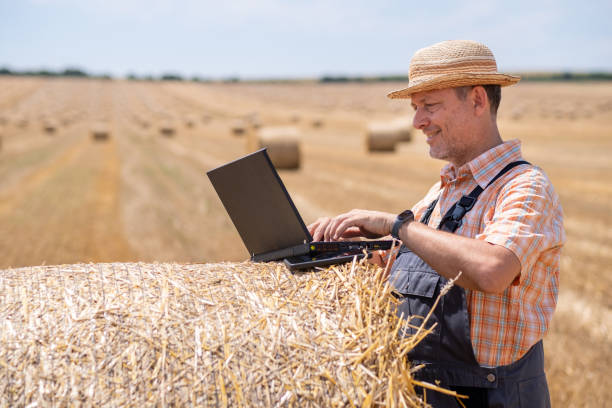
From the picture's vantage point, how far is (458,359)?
213 centimetres

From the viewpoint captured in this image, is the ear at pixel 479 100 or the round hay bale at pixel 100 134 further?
the round hay bale at pixel 100 134

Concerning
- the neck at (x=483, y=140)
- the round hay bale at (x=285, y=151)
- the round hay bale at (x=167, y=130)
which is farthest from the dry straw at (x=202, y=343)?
the round hay bale at (x=167, y=130)

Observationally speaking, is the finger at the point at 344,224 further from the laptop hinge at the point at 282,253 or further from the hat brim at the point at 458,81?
the hat brim at the point at 458,81

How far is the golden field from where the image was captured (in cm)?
564

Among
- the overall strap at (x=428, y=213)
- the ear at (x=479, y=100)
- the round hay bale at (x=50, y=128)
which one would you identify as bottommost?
the round hay bale at (x=50, y=128)

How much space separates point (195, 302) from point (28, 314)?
2.28ft

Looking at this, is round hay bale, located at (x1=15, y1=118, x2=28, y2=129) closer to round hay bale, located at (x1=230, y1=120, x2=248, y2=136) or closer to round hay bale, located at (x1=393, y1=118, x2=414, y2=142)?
round hay bale, located at (x1=230, y1=120, x2=248, y2=136)

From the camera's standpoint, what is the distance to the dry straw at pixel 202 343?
190 centimetres

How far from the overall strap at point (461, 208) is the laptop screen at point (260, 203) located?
2.13 feet

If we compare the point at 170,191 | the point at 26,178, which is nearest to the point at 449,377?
the point at 170,191

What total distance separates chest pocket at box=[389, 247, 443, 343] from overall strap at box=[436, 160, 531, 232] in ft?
0.67

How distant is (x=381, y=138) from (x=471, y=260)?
18145 mm

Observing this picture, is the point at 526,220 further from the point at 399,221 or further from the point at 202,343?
the point at 202,343

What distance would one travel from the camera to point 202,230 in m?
9.19
